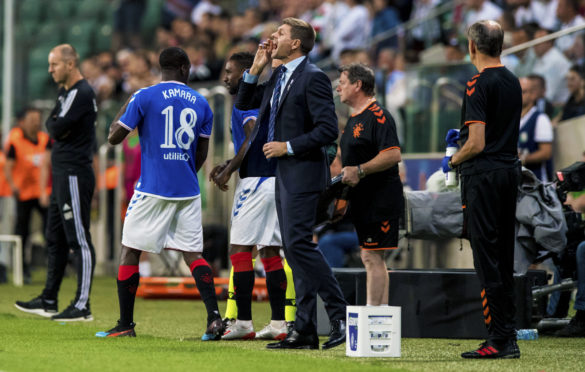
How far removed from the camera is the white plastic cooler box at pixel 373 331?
598cm

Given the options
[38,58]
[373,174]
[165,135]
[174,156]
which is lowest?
[373,174]

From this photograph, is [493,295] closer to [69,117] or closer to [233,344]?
[233,344]

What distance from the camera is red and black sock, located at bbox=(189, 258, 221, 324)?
7.04 metres

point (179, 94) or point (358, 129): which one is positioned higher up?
point (179, 94)

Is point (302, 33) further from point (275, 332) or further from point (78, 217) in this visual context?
point (78, 217)

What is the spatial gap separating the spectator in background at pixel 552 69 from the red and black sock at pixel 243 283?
15.9ft

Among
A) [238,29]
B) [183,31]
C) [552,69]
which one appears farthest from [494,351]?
[183,31]

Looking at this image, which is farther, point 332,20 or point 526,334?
point 332,20

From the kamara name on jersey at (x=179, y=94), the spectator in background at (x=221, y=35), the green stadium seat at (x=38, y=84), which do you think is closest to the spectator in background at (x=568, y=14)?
the kamara name on jersey at (x=179, y=94)

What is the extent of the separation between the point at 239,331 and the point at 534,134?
14.4 feet

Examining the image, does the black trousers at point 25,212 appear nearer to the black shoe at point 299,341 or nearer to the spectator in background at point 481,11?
the spectator in background at point 481,11

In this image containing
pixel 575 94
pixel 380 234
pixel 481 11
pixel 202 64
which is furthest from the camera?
pixel 202 64

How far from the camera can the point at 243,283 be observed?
7246 millimetres

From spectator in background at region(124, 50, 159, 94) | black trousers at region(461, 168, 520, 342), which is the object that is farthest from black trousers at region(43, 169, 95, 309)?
spectator in background at region(124, 50, 159, 94)
